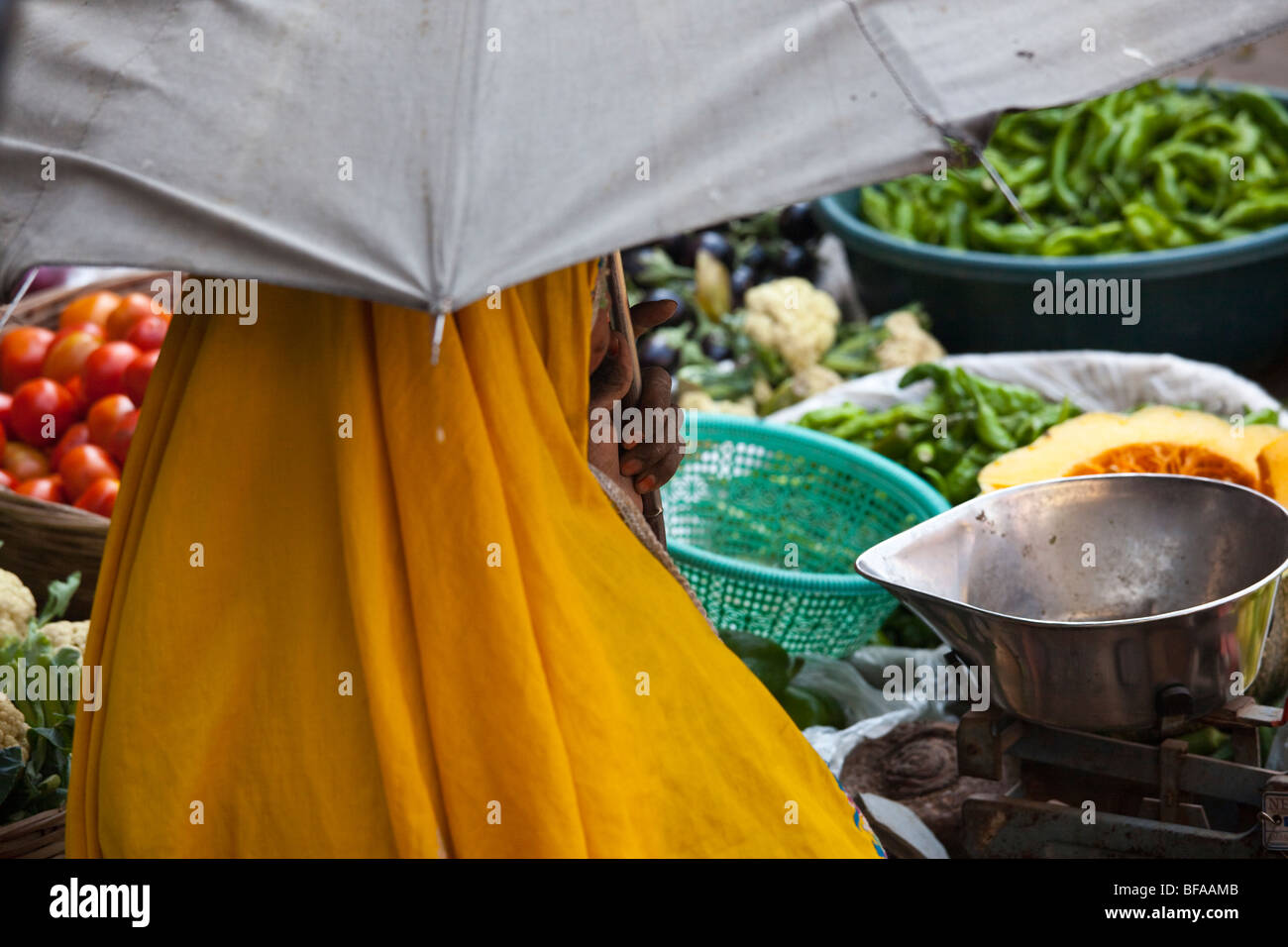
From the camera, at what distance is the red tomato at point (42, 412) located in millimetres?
3354

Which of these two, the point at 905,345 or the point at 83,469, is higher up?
the point at 905,345

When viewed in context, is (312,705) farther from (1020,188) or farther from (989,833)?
(1020,188)

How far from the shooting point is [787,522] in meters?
3.33

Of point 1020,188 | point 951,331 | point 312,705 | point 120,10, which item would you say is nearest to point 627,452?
point 312,705

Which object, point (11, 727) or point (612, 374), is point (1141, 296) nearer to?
point (612, 374)

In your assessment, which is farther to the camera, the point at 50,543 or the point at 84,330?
the point at 84,330

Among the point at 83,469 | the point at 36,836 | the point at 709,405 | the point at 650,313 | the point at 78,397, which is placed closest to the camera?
the point at 650,313

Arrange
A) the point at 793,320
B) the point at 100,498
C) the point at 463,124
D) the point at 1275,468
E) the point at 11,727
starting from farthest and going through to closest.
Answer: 1. the point at 793,320
2. the point at 100,498
3. the point at 1275,468
4. the point at 11,727
5. the point at 463,124

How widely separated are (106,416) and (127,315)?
1.39 feet

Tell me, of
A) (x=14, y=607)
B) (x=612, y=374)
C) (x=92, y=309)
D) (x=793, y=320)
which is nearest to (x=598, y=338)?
(x=612, y=374)

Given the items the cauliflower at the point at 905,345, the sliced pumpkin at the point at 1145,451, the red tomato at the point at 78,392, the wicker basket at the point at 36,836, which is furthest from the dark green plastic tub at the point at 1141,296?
the wicker basket at the point at 36,836

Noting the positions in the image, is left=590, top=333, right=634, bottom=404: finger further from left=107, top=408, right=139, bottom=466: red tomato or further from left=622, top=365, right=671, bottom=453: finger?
Answer: left=107, top=408, right=139, bottom=466: red tomato

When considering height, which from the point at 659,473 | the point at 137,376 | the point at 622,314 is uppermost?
the point at 137,376

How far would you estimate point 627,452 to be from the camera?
1.90m
